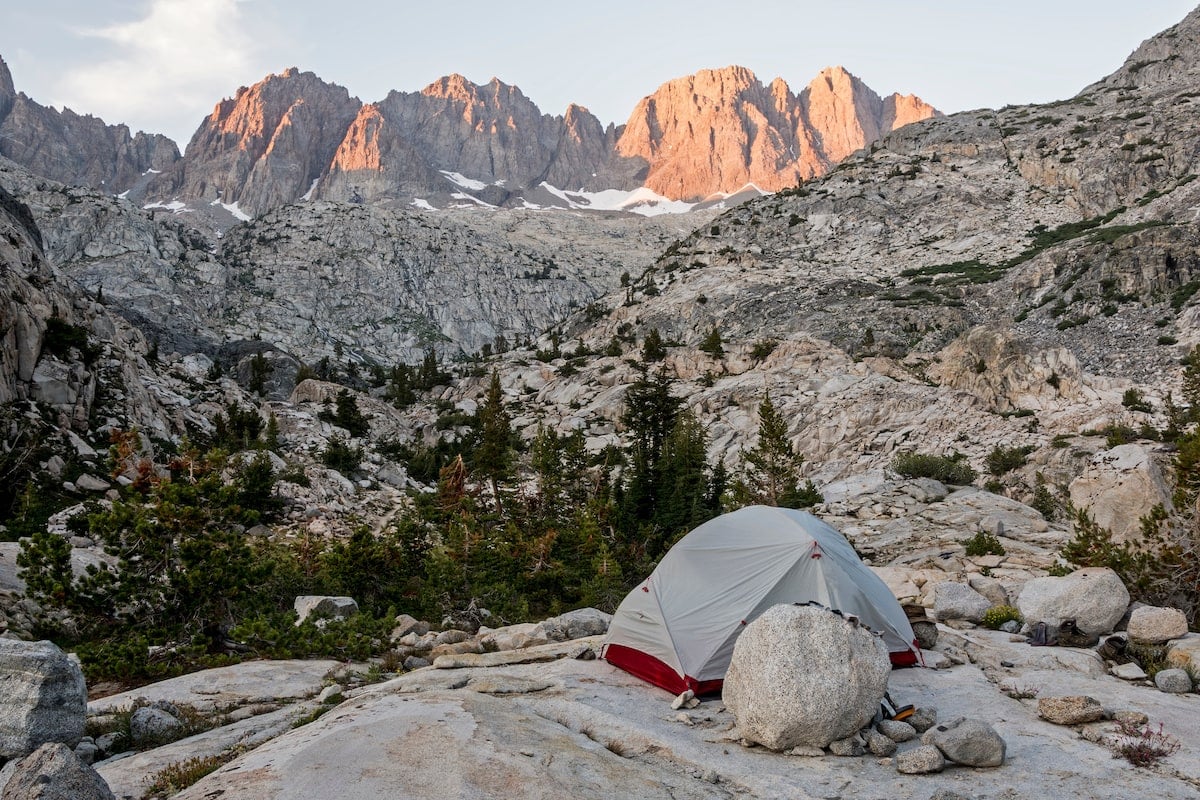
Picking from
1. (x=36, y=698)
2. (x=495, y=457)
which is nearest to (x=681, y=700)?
(x=36, y=698)

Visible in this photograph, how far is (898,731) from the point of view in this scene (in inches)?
331

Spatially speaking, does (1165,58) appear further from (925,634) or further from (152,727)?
(152,727)

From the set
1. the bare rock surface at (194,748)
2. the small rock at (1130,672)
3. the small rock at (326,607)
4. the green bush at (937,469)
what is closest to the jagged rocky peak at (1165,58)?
the green bush at (937,469)

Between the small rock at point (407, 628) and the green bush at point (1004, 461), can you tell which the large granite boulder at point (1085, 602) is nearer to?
the small rock at point (407, 628)

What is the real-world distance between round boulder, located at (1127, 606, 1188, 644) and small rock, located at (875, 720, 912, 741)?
620 cm

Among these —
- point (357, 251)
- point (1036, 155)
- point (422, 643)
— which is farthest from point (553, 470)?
point (357, 251)

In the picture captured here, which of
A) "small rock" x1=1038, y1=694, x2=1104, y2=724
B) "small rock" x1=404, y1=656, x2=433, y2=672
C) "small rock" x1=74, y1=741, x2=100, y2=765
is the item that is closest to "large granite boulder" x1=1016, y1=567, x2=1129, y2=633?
"small rock" x1=1038, y1=694, x2=1104, y2=724

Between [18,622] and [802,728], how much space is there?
15.4 meters

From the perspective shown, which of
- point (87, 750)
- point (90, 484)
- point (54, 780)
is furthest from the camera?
point (90, 484)

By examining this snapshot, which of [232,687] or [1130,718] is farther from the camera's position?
[232,687]

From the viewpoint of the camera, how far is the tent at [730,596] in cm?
1073

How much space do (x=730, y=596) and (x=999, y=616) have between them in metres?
7.99

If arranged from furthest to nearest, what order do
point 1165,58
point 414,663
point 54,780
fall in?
point 1165,58
point 414,663
point 54,780

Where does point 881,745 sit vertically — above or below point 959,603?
above
